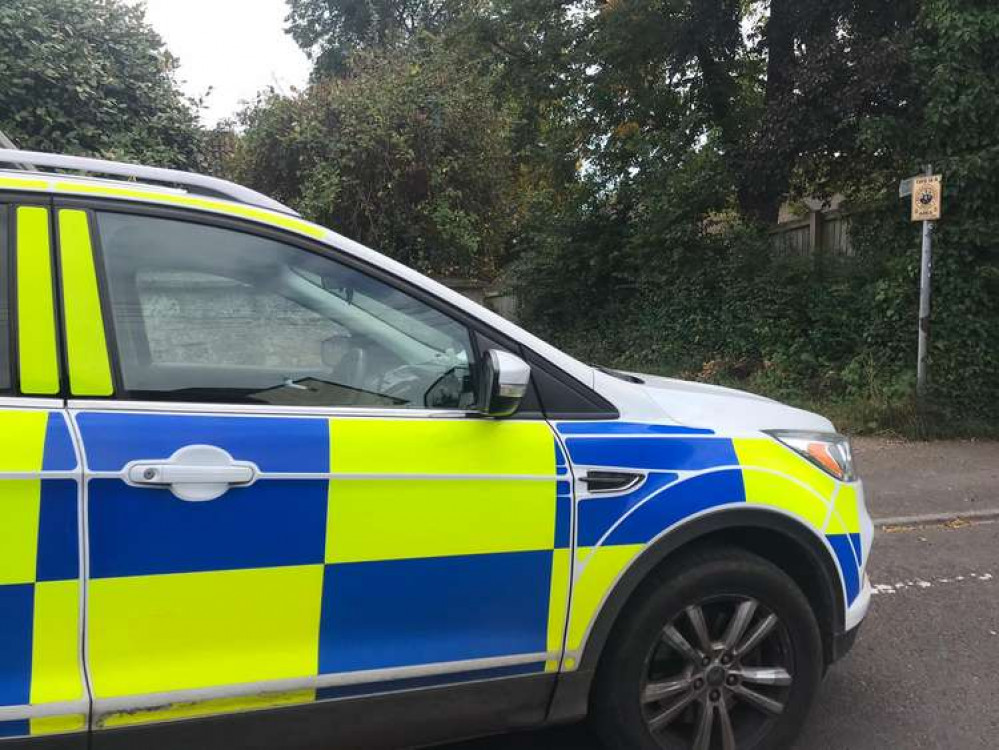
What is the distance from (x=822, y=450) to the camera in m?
2.65

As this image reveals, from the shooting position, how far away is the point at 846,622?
2.62m

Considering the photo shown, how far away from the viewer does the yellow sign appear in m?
7.45

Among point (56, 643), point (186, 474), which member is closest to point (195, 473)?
point (186, 474)

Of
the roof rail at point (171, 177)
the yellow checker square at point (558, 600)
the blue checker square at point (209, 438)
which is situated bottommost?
the yellow checker square at point (558, 600)

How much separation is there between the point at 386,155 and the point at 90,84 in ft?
10.9

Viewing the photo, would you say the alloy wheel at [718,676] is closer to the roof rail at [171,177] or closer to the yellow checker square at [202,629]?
the yellow checker square at [202,629]

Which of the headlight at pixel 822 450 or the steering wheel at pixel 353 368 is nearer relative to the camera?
the steering wheel at pixel 353 368

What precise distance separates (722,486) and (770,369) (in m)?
8.08

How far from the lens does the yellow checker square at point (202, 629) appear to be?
184 centimetres

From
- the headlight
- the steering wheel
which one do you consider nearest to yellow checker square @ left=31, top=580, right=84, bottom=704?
the steering wheel

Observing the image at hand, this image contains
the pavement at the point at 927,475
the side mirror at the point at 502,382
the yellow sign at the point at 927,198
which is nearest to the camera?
the side mirror at the point at 502,382

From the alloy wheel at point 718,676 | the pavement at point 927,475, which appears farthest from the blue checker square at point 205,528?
the pavement at point 927,475

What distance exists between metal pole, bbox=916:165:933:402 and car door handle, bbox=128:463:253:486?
7611 millimetres

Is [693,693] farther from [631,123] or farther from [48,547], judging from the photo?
[631,123]
